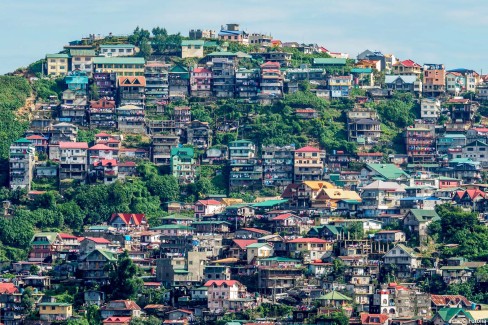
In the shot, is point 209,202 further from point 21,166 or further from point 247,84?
point 247,84

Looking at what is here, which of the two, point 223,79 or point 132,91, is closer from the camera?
point 132,91

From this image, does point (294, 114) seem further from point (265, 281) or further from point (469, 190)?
point (265, 281)

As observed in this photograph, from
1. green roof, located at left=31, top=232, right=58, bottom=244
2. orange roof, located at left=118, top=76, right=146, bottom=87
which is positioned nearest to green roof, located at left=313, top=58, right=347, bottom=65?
orange roof, located at left=118, top=76, right=146, bottom=87

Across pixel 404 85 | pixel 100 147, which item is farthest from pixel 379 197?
pixel 404 85

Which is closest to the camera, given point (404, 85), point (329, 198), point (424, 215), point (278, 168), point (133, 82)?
point (424, 215)

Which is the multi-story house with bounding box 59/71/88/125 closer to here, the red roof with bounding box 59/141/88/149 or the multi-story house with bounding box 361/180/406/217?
the red roof with bounding box 59/141/88/149

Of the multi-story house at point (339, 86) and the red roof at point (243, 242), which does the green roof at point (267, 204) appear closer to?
the red roof at point (243, 242)
